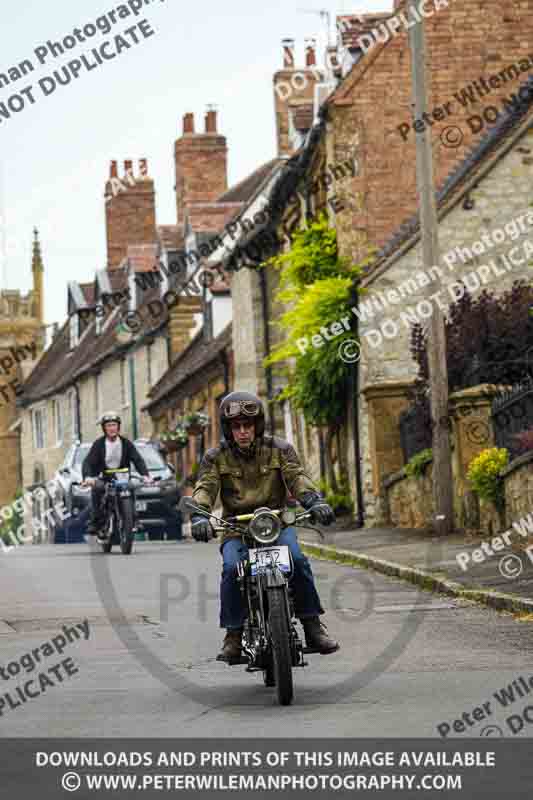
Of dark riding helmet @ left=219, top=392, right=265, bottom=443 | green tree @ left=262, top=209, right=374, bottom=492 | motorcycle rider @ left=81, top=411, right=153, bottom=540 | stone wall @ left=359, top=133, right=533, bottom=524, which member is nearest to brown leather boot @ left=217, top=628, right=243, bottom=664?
dark riding helmet @ left=219, top=392, right=265, bottom=443

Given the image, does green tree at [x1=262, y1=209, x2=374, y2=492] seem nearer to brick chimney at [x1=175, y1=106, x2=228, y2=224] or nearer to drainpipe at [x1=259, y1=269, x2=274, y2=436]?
drainpipe at [x1=259, y1=269, x2=274, y2=436]

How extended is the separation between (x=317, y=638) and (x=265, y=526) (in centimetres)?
78

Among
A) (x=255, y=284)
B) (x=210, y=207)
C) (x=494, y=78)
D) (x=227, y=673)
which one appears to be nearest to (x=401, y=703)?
(x=227, y=673)

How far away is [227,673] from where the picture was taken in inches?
419

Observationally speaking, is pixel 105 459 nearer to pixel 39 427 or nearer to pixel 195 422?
pixel 195 422

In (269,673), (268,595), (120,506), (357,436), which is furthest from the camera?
(357,436)

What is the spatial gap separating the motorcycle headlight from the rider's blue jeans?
0.26 m

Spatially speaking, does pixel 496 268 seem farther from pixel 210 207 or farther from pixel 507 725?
pixel 210 207

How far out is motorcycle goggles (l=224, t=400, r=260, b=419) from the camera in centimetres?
969

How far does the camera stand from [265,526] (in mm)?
9281

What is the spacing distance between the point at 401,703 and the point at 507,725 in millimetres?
972

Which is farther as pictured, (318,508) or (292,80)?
(292,80)

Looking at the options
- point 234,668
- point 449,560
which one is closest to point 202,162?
point 449,560
